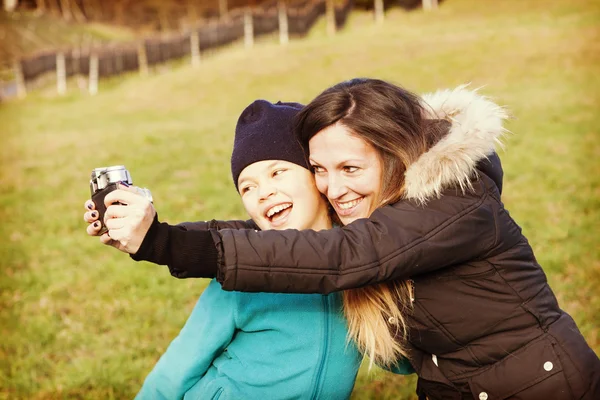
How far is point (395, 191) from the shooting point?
2.29m

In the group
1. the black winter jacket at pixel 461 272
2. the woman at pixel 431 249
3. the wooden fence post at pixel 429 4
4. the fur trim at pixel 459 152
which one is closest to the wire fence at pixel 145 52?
the wooden fence post at pixel 429 4

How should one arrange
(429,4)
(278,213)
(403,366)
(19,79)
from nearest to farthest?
1. (278,213)
2. (403,366)
3. (19,79)
4. (429,4)

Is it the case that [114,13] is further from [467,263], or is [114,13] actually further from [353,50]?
[467,263]

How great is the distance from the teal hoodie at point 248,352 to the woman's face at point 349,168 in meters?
0.42

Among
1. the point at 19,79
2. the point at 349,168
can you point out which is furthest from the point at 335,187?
the point at 19,79

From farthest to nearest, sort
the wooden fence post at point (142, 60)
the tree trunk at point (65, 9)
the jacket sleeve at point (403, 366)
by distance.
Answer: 1. the tree trunk at point (65, 9)
2. the wooden fence post at point (142, 60)
3. the jacket sleeve at point (403, 366)

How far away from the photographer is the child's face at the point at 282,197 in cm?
239

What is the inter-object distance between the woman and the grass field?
1.36 meters

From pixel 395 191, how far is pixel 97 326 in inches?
120

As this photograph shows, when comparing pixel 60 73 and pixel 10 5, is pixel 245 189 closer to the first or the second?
pixel 60 73

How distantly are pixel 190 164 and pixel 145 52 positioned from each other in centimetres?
1837

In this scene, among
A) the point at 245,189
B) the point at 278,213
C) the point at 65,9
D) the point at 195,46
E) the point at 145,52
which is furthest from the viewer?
the point at 65,9

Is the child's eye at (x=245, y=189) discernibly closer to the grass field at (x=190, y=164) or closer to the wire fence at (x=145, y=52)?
the grass field at (x=190, y=164)

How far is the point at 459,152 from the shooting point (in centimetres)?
218
